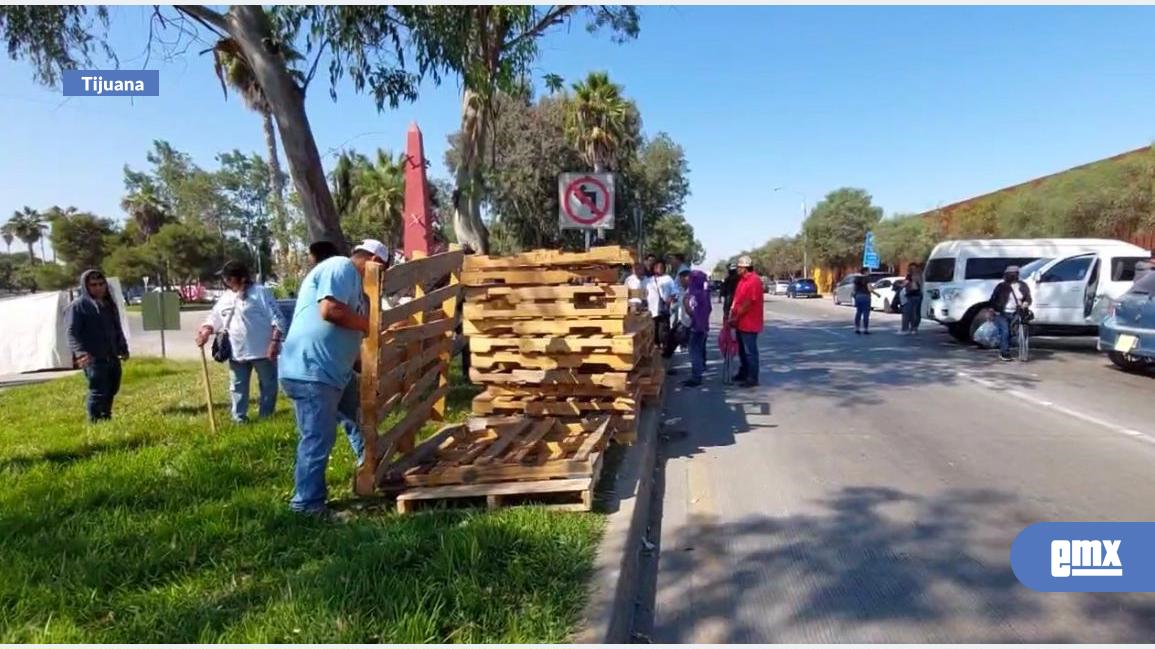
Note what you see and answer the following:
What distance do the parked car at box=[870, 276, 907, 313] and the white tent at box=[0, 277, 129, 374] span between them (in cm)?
2347

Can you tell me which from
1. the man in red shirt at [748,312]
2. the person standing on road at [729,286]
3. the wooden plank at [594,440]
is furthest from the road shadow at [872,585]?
the person standing on road at [729,286]

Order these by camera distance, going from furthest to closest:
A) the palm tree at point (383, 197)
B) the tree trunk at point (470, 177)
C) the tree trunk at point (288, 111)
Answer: the palm tree at point (383, 197) → the tree trunk at point (470, 177) → the tree trunk at point (288, 111)

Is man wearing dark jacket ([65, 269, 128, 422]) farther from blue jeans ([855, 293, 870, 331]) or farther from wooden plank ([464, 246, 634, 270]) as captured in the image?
blue jeans ([855, 293, 870, 331])

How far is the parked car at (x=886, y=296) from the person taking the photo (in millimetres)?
23734

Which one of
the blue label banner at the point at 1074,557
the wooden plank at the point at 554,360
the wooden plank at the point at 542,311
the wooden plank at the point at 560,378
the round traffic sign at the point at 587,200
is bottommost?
the blue label banner at the point at 1074,557

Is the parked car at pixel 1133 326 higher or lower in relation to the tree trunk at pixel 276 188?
lower

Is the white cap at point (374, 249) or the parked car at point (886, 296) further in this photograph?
the parked car at point (886, 296)

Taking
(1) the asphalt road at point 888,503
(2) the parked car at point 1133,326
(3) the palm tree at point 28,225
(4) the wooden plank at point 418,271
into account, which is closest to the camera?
(1) the asphalt road at point 888,503

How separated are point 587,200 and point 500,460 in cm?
417

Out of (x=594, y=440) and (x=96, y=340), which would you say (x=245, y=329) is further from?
(x=594, y=440)

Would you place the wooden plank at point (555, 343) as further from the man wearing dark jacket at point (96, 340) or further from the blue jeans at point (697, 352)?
the man wearing dark jacket at point (96, 340)

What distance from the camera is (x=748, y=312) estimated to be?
330 inches

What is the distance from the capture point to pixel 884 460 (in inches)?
212

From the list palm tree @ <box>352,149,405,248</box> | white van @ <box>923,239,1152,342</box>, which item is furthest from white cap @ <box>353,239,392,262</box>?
palm tree @ <box>352,149,405,248</box>
